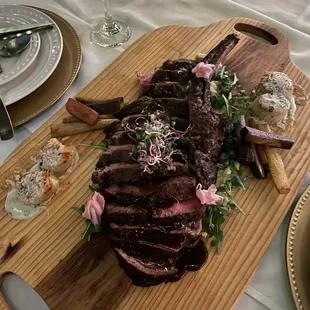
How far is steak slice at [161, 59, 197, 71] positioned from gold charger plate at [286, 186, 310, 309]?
102 cm

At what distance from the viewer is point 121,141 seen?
234cm

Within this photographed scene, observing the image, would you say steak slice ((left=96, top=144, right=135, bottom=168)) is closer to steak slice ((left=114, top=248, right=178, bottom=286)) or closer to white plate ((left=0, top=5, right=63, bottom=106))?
steak slice ((left=114, top=248, right=178, bottom=286))

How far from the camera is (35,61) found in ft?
9.39

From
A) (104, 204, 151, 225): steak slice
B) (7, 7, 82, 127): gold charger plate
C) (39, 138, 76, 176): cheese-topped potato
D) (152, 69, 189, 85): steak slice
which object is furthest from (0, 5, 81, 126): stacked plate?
(104, 204, 151, 225): steak slice

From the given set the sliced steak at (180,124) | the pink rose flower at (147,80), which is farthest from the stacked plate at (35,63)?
Result: the sliced steak at (180,124)

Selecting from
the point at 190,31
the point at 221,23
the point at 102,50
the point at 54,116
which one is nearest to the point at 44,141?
the point at 54,116

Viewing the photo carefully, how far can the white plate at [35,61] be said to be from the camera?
106 inches

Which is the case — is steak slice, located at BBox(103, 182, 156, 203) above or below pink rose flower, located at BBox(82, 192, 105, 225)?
above

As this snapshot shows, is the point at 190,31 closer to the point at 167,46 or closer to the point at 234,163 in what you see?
the point at 167,46

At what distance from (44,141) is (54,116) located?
0.60 ft

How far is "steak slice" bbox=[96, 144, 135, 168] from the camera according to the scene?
224cm

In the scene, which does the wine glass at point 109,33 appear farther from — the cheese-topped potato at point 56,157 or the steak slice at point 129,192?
the steak slice at point 129,192

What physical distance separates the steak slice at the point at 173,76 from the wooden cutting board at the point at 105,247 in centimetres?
21

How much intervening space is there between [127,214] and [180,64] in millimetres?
1112
